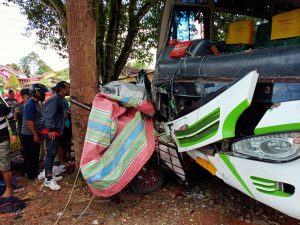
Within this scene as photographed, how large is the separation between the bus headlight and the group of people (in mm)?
2718

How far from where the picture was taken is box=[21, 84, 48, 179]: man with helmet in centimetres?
435

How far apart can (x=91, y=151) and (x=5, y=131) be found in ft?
5.01

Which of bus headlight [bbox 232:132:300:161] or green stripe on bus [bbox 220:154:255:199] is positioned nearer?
bus headlight [bbox 232:132:300:161]

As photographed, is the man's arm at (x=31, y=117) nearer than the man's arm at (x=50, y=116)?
No

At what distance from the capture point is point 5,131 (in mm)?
3721

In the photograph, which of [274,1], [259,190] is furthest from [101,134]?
[274,1]

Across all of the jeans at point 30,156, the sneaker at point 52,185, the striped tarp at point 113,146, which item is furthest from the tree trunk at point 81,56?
the jeans at point 30,156

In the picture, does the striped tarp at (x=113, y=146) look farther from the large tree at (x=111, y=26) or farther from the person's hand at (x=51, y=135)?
the large tree at (x=111, y=26)

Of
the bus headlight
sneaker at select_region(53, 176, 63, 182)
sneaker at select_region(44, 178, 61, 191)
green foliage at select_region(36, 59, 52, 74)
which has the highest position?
green foliage at select_region(36, 59, 52, 74)

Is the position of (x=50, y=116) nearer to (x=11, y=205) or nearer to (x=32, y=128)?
(x=32, y=128)

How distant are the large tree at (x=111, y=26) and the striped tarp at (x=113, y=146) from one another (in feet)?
15.7

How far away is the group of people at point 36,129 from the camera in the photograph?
3.72 m

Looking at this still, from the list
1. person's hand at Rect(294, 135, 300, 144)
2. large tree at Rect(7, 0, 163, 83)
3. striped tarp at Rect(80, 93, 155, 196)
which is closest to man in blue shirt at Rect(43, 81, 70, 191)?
striped tarp at Rect(80, 93, 155, 196)

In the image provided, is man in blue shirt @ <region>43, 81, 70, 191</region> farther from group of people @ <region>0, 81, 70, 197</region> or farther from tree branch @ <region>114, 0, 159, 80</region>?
tree branch @ <region>114, 0, 159, 80</region>
